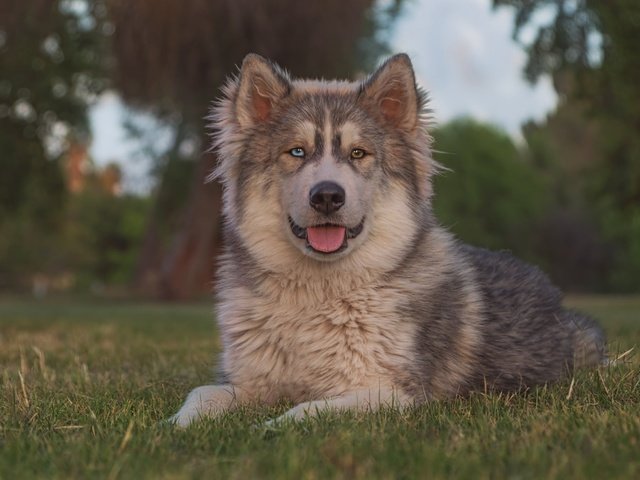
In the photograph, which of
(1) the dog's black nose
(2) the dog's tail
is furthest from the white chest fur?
(2) the dog's tail

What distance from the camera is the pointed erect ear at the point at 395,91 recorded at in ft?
18.8

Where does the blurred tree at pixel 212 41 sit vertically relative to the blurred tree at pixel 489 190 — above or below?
above

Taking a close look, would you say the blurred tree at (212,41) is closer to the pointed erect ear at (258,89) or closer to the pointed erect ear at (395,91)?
the pointed erect ear at (258,89)

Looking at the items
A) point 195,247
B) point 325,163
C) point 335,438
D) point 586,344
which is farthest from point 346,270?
point 195,247

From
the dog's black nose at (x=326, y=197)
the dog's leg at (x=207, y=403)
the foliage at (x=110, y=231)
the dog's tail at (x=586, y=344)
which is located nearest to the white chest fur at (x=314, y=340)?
the dog's leg at (x=207, y=403)

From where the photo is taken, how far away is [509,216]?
6266cm

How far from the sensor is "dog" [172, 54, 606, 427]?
17.0 feet

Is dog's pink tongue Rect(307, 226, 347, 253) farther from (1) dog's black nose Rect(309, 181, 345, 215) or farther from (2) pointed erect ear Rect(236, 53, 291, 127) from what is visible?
(2) pointed erect ear Rect(236, 53, 291, 127)

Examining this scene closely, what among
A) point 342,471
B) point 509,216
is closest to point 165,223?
point 509,216

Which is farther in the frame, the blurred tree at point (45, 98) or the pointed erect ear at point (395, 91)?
the blurred tree at point (45, 98)

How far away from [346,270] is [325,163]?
71 cm

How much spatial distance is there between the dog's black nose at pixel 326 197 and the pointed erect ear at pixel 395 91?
896 mm

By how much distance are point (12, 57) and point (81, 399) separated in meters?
16.5

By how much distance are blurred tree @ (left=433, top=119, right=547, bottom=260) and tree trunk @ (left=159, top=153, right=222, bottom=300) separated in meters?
32.4
